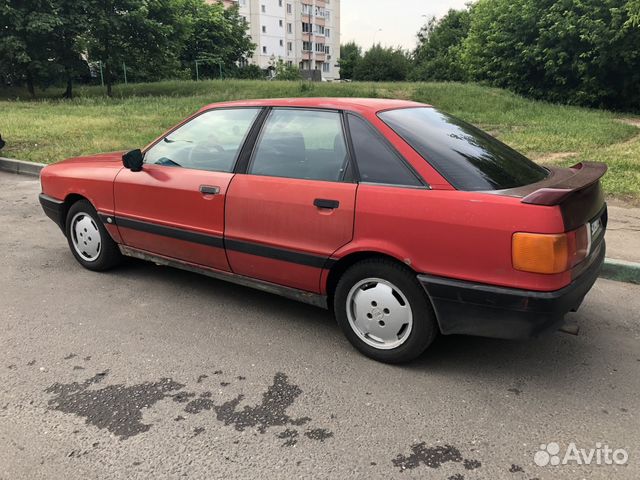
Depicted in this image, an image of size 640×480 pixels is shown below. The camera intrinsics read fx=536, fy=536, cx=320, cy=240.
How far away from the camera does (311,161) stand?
3.49m

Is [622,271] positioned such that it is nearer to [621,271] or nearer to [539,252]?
[621,271]

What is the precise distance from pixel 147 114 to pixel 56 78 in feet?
42.3

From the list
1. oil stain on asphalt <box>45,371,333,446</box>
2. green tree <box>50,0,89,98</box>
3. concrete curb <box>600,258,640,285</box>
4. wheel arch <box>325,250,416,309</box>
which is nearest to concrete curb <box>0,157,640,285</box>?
concrete curb <box>600,258,640,285</box>

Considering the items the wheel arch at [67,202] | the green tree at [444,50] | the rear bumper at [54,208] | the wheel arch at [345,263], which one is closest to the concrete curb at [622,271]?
the wheel arch at [345,263]

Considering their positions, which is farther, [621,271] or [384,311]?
[621,271]

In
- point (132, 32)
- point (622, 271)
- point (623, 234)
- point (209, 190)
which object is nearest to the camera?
point (209, 190)

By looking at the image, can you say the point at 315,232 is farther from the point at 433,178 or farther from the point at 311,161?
the point at 433,178

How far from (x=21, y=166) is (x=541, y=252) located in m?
9.98

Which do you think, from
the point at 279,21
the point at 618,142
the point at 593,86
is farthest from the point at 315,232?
the point at 279,21

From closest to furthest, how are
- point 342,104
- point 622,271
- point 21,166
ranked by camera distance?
point 342,104 → point 622,271 → point 21,166

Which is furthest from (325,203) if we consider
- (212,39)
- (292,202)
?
(212,39)

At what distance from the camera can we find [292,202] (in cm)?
340

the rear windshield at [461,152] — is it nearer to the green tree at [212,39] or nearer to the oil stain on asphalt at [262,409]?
the oil stain on asphalt at [262,409]

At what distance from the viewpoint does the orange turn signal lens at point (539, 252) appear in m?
2.65
